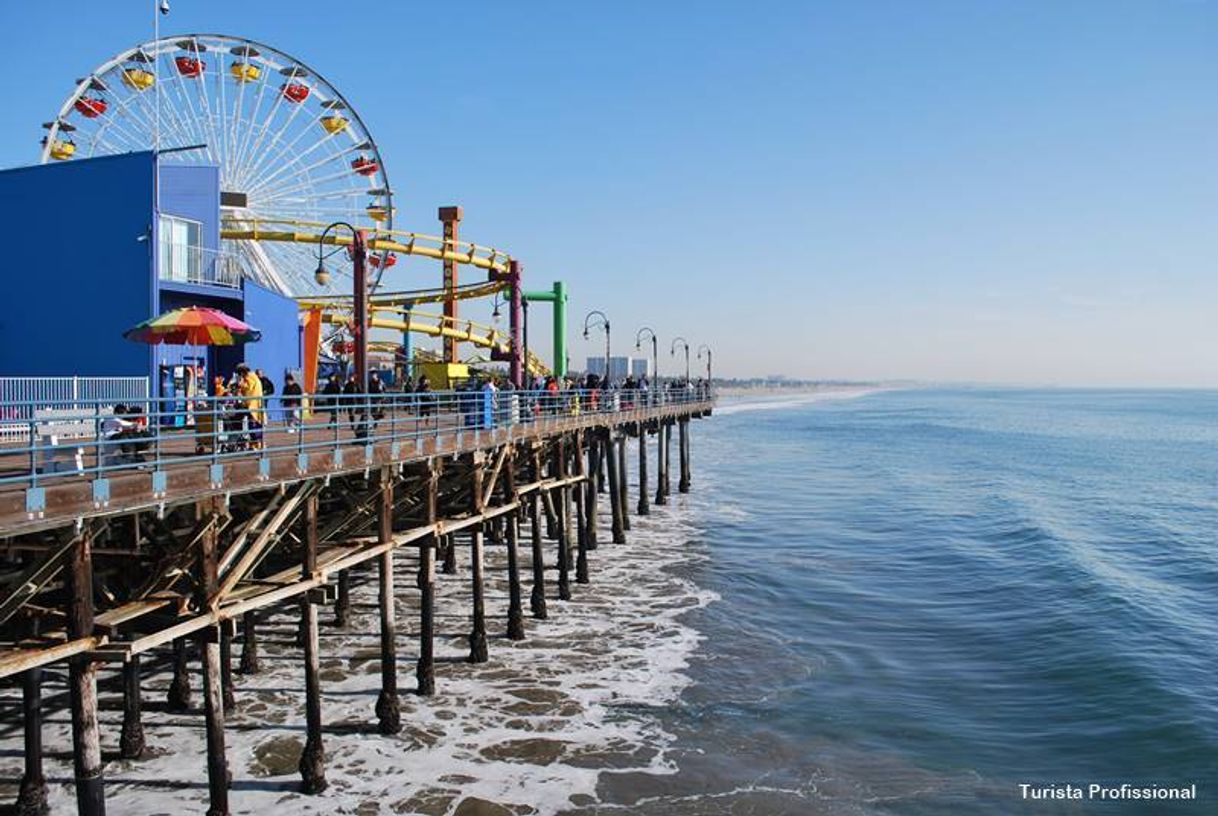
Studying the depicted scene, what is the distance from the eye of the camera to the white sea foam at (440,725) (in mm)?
11844

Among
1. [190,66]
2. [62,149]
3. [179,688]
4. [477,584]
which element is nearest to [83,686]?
[179,688]

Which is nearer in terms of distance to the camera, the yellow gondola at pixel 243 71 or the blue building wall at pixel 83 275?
the blue building wall at pixel 83 275

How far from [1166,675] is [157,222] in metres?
22.1

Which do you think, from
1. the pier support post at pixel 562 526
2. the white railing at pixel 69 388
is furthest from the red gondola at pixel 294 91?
the pier support post at pixel 562 526

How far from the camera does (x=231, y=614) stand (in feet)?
33.4

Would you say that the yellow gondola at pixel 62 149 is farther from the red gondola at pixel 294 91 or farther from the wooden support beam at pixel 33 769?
the wooden support beam at pixel 33 769

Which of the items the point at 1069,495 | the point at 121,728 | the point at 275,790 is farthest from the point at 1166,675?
the point at 1069,495

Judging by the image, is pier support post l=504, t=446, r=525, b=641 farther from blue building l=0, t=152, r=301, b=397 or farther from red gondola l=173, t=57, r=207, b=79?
red gondola l=173, t=57, r=207, b=79

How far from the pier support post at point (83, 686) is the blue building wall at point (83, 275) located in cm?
1413

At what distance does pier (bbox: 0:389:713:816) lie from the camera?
8.41m

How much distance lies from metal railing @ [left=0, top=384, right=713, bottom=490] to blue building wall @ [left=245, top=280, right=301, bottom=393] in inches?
63.6

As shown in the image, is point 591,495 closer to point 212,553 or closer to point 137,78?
point 212,553

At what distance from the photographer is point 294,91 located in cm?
3950

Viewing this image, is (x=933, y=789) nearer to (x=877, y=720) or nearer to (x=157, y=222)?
(x=877, y=720)
